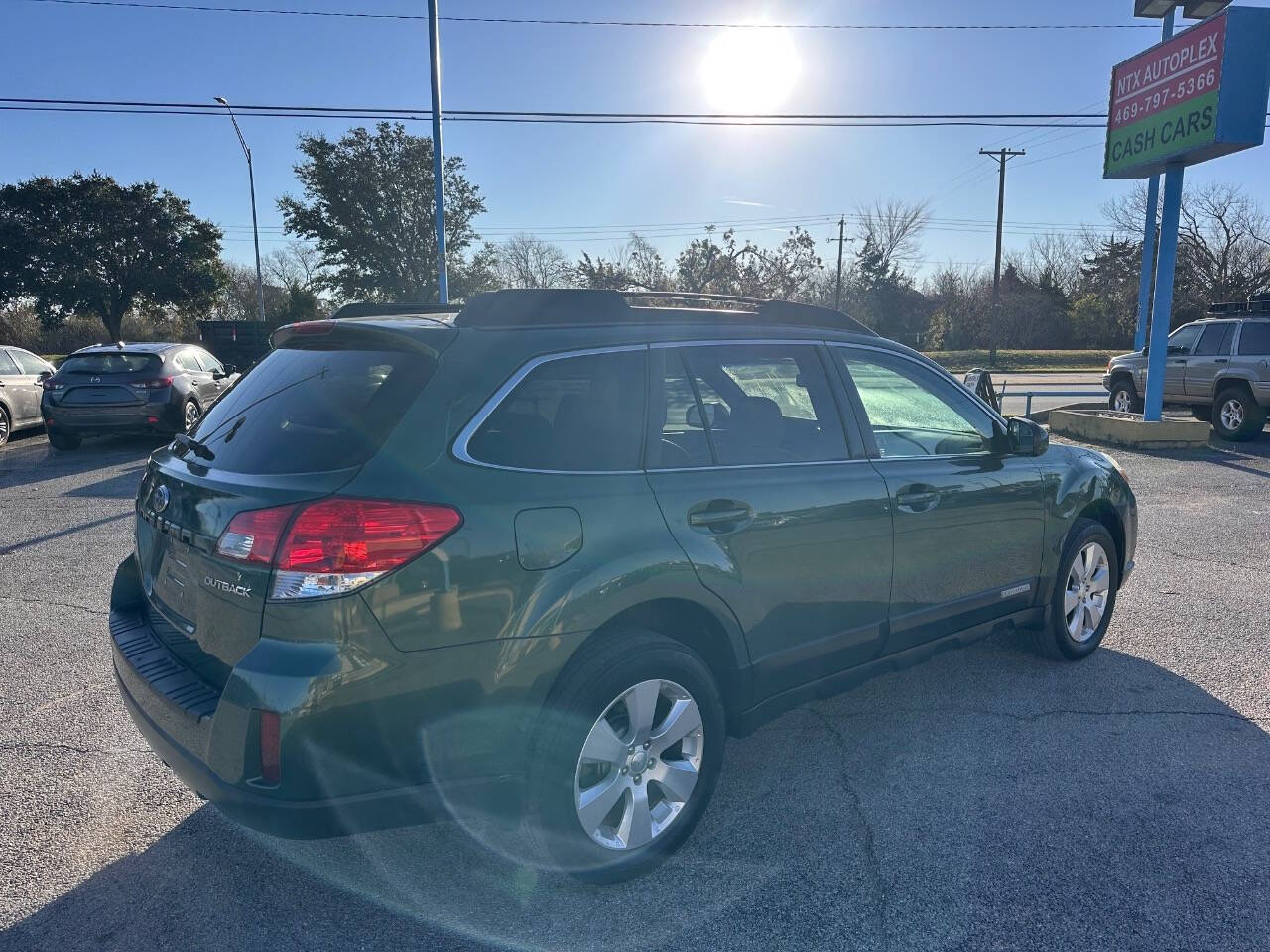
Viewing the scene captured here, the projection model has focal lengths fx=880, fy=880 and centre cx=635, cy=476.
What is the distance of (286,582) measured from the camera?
7.37 ft

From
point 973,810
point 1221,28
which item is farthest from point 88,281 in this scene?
point 973,810

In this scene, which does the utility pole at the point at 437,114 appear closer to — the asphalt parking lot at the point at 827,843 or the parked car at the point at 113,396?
the parked car at the point at 113,396

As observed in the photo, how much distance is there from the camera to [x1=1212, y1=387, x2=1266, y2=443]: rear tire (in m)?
13.3

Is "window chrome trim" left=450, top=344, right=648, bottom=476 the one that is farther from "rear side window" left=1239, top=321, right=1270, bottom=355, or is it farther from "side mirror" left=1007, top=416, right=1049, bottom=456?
"rear side window" left=1239, top=321, right=1270, bottom=355

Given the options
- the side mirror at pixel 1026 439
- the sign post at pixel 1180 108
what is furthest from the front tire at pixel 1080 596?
the sign post at pixel 1180 108

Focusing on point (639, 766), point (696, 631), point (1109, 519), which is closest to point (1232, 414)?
point (1109, 519)

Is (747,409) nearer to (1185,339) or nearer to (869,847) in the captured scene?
(869,847)

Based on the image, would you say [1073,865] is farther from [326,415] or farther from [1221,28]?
[1221,28]

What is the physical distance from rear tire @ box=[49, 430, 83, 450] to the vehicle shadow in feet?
36.1

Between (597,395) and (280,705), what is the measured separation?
1292 mm

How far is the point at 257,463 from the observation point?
2.54 meters

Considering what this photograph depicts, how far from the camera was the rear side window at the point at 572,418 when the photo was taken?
2537mm

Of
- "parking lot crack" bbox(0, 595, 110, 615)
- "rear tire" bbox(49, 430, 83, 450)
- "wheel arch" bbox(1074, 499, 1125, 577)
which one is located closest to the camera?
"wheel arch" bbox(1074, 499, 1125, 577)

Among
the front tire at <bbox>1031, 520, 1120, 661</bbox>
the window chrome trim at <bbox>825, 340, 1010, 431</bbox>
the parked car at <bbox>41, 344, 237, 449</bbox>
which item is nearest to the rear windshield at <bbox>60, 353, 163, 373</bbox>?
the parked car at <bbox>41, 344, 237, 449</bbox>
